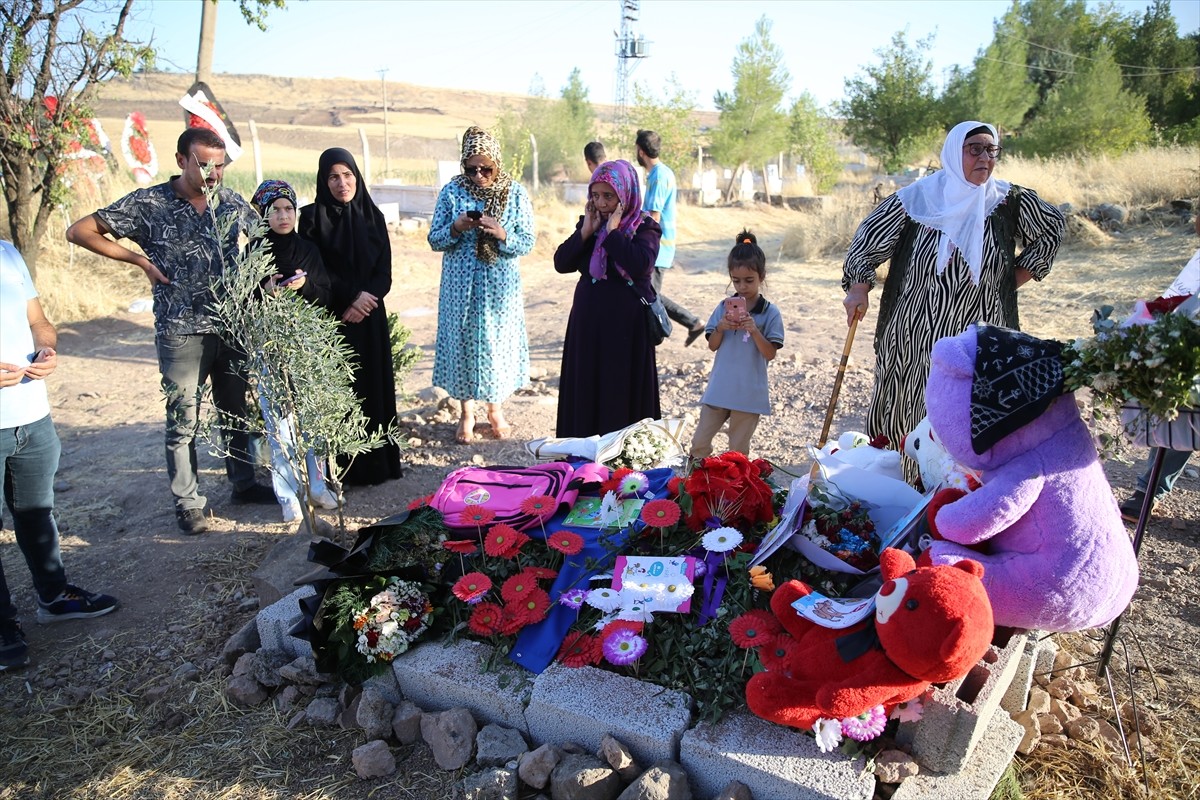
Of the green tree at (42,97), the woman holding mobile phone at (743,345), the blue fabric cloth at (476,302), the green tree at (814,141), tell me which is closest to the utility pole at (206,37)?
the green tree at (42,97)

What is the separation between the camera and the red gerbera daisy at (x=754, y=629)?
2.37 m

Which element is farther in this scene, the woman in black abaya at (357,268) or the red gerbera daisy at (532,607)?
the woman in black abaya at (357,268)

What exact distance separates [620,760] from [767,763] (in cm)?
43

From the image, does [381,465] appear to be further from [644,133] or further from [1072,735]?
[644,133]

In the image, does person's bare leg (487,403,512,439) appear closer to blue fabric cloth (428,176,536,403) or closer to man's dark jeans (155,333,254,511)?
blue fabric cloth (428,176,536,403)

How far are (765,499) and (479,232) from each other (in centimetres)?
289

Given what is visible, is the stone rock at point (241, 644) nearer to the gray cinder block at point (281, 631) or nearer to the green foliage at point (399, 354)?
the gray cinder block at point (281, 631)

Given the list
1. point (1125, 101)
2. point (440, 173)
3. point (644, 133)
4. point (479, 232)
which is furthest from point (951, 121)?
point (479, 232)

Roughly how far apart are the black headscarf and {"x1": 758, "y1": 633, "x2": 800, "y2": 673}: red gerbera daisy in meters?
3.24

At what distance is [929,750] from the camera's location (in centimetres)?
222

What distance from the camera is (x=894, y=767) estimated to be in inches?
85.4

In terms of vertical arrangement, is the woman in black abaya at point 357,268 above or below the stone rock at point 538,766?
above

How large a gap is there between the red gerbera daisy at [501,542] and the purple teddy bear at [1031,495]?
152 centimetres

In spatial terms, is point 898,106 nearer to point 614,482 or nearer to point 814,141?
point 814,141
